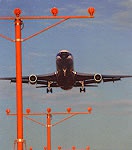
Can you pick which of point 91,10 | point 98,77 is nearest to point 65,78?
point 98,77

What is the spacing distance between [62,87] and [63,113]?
65.2 ft

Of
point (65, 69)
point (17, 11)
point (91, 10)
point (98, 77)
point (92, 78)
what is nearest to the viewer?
point (17, 11)

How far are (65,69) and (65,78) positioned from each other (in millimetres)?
1201

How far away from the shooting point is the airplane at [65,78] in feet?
179

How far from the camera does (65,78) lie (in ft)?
179

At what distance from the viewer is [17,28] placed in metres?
15.2

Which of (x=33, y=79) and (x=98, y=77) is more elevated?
(x=98, y=77)

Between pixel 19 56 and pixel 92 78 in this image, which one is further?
pixel 92 78

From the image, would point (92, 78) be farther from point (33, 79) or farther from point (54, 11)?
point (54, 11)

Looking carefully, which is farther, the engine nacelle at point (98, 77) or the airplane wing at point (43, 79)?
the engine nacelle at point (98, 77)

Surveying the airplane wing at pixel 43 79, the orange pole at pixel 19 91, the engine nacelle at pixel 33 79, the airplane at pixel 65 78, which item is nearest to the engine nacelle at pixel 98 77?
the airplane at pixel 65 78

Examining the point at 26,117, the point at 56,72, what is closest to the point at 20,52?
the point at 26,117

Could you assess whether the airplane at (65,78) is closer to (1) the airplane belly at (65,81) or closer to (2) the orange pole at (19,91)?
(1) the airplane belly at (65,81)

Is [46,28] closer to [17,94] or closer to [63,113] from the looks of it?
[17,94]
